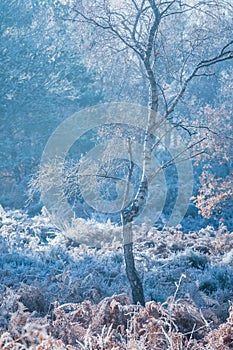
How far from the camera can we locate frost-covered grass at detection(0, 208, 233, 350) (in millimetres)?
4344

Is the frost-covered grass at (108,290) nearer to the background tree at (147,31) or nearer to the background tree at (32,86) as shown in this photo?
the background tree at (147,31)

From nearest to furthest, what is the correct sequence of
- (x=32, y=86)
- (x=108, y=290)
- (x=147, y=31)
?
1. (x=147, y=31)
2. (x=108, y=290)
3. (x=32, y=86)

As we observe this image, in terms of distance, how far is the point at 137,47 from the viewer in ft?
23.0

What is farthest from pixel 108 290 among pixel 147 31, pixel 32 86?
pixel 32 86

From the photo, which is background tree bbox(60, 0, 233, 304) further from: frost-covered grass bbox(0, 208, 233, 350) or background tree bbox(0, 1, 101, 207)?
background tree bbox(0, 1, 101, 207)

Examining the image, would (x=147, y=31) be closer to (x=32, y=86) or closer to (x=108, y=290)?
(x=108, y=290)

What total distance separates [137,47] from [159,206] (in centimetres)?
1155

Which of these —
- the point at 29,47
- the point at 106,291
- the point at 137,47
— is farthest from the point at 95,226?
the point at 29,47

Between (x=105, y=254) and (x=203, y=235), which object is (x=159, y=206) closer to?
(x=203, y=235)

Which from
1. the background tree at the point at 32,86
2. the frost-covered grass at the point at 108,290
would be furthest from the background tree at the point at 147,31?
the background tree at the point at 32,86

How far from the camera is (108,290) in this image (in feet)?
26.3

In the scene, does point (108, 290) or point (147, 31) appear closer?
point (147, 31)

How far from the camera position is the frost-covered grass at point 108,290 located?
14.3 ft

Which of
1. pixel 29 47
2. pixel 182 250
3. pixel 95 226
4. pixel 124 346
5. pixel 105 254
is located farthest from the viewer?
pixel 29 47
